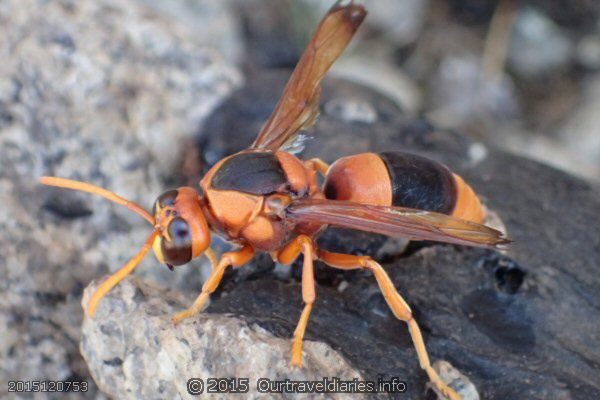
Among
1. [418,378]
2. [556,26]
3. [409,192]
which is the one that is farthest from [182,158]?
[556,26]

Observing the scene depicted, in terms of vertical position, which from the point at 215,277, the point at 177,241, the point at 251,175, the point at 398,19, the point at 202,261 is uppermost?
the point at 251,175

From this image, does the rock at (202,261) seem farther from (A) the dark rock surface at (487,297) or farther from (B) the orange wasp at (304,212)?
(B) the orange wasp at (304,212)

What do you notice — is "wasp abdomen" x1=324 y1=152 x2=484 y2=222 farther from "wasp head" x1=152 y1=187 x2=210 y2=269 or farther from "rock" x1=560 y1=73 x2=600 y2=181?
"rock" x1=560 y1=73 x2=600 y2=181

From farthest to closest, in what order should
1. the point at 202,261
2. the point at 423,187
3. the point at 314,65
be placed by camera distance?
the point at 202,261 → the point at 314,65 → the point at 423,187

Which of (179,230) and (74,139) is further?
(74,139)

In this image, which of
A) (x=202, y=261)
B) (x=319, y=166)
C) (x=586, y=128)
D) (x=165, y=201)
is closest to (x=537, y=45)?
(x=586, y=128)

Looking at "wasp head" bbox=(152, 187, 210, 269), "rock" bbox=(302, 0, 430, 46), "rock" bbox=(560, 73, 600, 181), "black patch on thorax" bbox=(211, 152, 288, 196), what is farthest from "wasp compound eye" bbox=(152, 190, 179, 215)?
"rock" bbox=(560, 73, 600, 181)

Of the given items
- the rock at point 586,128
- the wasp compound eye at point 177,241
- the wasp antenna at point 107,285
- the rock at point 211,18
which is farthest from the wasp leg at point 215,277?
the rock at point 586,128

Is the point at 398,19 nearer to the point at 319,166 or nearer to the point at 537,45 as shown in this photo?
the point at 537,45

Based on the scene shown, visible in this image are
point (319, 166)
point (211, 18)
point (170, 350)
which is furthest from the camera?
point (211, 18)
